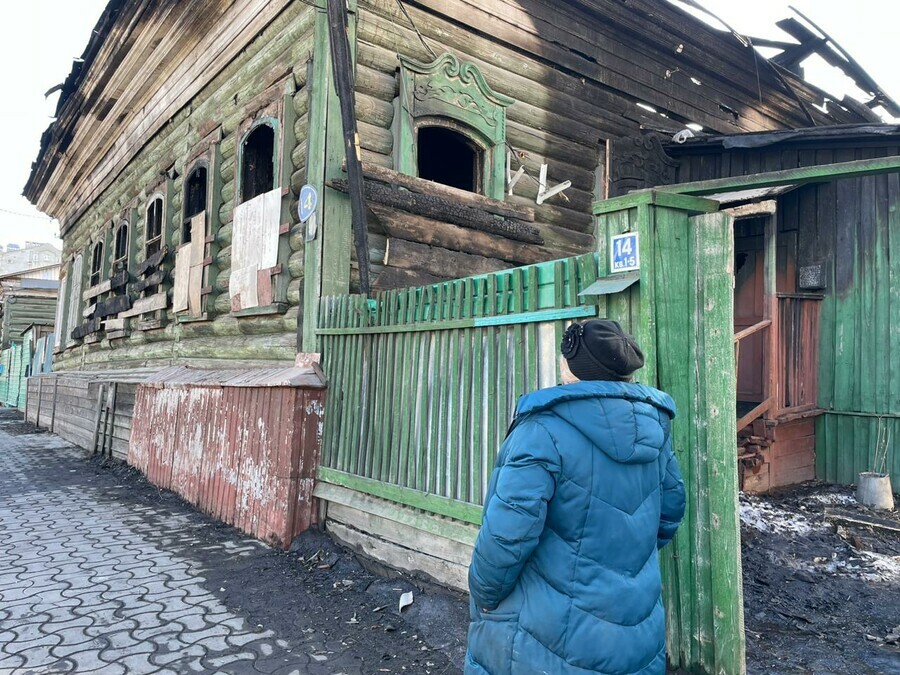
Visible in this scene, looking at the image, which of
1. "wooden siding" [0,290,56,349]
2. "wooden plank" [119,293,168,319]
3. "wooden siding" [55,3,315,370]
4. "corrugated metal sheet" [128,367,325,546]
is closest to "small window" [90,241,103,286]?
"wooden siding" [55,3,315,370]

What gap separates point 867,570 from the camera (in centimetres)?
448

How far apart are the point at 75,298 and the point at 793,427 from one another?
48.2 feet

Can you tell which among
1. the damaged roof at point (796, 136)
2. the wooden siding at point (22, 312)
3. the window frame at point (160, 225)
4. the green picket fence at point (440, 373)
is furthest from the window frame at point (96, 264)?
the wooden siding at point (22, 312)

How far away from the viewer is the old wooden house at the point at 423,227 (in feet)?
9.67

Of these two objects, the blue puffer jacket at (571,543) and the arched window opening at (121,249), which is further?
the arched window opening at (121,249)

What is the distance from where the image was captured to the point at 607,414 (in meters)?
1.88

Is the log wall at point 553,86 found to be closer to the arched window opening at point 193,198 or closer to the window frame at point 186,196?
the window frame at point 186,196

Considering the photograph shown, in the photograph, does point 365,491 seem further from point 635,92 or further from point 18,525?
point 635,92

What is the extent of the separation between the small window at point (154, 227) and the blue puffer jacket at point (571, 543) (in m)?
9.17

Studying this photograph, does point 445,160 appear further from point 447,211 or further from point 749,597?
point 749,597

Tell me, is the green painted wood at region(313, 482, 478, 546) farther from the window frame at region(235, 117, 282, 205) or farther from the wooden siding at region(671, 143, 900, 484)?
the wooden siding at region(671, 143, 900, 484)

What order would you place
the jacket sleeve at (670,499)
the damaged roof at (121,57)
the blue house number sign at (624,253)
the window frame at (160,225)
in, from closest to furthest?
the jacket sleeve at (670,499) → the blue house number sign at (624,253) → the damaged roof at (121,57) → the window frame at (160,225)

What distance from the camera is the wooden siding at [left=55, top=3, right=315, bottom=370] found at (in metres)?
5.99

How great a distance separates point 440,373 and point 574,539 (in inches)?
93.7
